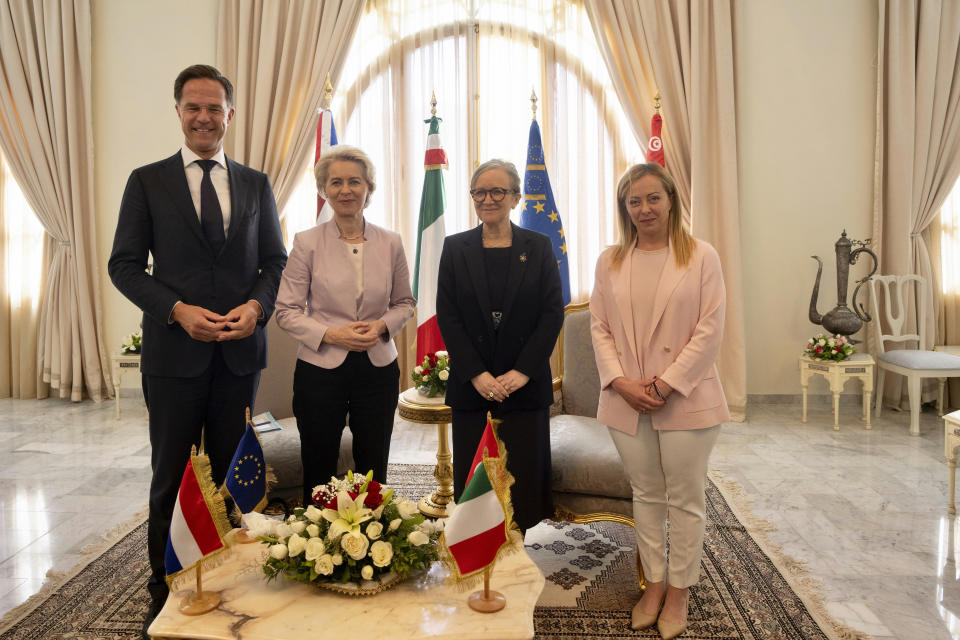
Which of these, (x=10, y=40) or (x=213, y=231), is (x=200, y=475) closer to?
(x=213, y=231)

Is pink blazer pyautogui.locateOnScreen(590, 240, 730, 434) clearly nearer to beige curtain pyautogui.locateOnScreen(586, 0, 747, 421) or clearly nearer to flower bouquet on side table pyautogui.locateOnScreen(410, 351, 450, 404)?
→ flower bouquet on side table pyautogui.locateOnScreen(410, 351, 450, 404)

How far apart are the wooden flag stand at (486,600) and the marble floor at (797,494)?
145 cm

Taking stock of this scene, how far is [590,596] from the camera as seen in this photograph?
2463 mm

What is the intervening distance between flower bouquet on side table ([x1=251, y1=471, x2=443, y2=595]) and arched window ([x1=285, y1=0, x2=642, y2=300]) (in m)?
4.12

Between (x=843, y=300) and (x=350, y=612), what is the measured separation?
4897 mm

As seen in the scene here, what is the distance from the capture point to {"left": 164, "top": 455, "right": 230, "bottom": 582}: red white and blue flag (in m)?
1.54

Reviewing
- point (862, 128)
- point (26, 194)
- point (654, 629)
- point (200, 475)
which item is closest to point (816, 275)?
point (862, 128)

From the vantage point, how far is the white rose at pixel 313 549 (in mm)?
1563

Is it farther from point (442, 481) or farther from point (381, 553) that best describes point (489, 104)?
point (381, 553)

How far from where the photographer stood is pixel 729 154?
17.3 feet

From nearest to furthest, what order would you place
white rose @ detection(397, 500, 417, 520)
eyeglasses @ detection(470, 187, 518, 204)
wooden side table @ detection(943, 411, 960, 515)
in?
white rose @ detection(397, 500, 417, 520) < eyeglasses @ detection(470, 187, 518, 204) < wooden side table @ detection(943, 411, 960, 515)

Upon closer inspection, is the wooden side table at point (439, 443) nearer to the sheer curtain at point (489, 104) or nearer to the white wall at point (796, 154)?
the sheer curtain at point (489, 104)

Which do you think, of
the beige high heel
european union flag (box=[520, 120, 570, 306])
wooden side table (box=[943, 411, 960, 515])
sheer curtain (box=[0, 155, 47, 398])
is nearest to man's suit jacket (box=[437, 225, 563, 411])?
the beige high heel

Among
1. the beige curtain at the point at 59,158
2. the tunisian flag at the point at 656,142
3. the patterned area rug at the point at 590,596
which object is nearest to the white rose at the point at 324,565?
the patterned area rug at the point at 590,596
